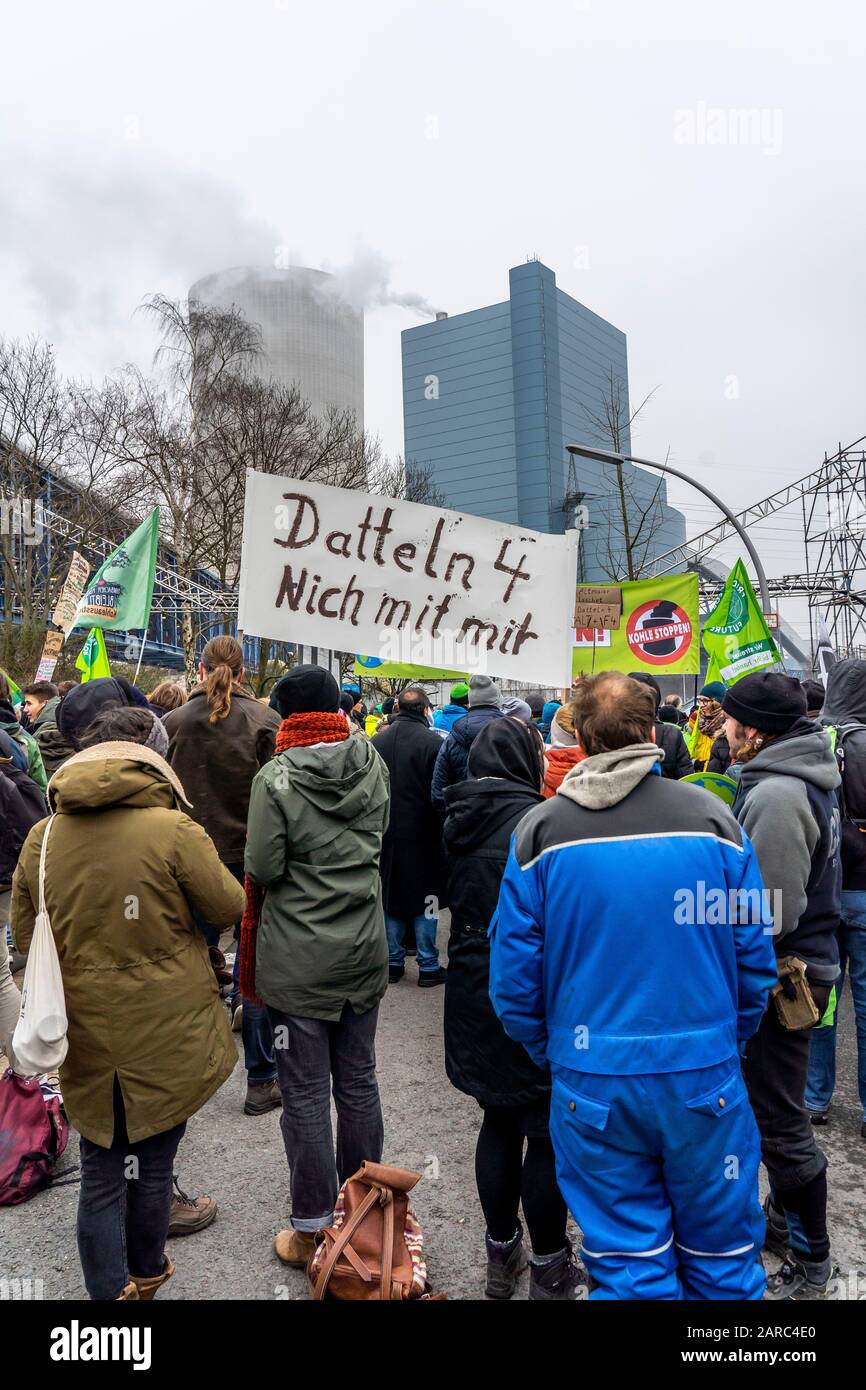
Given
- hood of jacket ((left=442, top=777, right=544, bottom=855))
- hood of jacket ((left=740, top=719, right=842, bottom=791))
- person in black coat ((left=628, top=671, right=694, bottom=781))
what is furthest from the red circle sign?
hood of jacket ((left=442, top=777, right=544, bottom=855))

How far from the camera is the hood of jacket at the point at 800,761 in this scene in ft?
9.65

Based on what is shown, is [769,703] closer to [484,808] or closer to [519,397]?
[484,808]

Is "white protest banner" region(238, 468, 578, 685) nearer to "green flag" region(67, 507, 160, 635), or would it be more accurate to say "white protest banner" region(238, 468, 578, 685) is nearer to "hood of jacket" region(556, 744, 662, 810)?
"hood of jacket" region(556, 744, 662, 810)

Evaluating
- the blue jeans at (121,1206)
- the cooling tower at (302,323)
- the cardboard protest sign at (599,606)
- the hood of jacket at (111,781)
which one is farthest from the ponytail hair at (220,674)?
the cooling tower at (302,323)

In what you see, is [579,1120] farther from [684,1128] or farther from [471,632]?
[471,632]

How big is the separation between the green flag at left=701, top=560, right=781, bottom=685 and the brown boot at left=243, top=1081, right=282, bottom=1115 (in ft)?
14.2

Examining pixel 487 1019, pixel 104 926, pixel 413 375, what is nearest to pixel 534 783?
pixel 487 1019

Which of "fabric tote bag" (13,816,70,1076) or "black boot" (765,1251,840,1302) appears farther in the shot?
"black boot" (765,1251,840,1302)

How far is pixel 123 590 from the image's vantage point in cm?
700

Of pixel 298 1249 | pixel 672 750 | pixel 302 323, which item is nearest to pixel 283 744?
pixel 298 1249

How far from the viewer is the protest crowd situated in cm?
204

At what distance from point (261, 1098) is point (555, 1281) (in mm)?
1868

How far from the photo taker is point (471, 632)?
4.15m

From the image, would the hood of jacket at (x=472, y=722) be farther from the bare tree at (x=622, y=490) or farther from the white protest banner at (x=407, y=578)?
the bare tree at (x=622, y=490)
